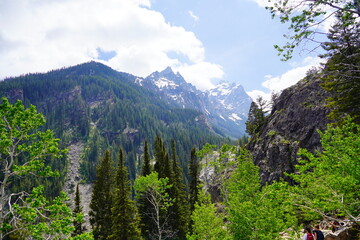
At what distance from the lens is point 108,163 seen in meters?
45.0

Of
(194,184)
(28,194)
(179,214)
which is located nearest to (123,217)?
(179,214)

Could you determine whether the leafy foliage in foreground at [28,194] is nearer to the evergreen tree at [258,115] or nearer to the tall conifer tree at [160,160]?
the tall conifer tree at [160,160]

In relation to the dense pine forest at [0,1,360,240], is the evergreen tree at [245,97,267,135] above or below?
above

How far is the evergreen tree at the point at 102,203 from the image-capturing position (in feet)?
134

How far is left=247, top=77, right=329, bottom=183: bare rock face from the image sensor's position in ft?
129

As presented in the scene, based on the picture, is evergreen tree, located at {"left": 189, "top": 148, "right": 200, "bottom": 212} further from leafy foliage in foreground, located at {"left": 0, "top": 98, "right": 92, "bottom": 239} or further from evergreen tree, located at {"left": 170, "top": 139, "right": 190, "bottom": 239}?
leafy foliage in foreground, located at {"left": 0, "top": 98, "right": 92, "bottom": 239}

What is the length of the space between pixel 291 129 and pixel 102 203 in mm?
38245

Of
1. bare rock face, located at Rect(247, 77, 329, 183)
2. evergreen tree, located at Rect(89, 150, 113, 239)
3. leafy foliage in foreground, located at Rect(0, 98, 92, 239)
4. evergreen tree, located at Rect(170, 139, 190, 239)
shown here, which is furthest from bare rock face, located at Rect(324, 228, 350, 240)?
evergreen tree, located at Rect(89, 150, 113, 239)

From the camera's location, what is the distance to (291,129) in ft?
142

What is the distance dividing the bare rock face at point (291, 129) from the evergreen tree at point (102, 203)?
29.7 m

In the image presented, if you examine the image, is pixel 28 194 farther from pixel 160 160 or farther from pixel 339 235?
pixel 160 160

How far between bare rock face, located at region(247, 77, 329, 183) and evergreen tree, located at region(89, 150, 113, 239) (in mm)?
29671

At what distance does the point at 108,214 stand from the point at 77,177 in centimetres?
14025

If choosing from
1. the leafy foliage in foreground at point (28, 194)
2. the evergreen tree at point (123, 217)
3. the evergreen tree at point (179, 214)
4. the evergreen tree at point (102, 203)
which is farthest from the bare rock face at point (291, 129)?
the leafy foliage in foreground at point (28, 194)
